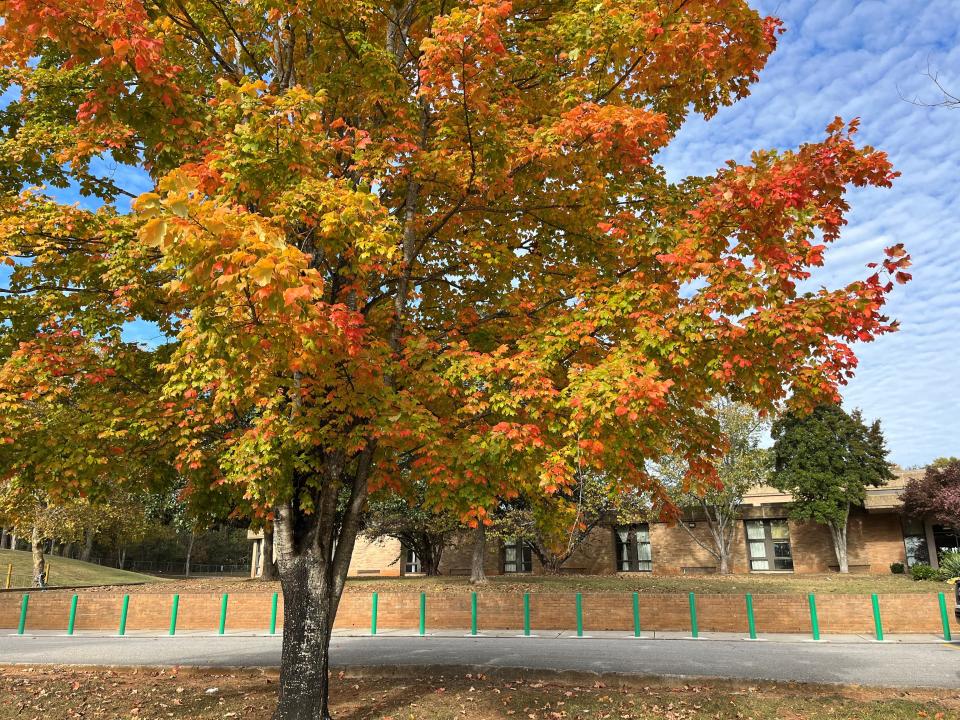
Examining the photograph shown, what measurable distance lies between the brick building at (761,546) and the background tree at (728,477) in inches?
55.6

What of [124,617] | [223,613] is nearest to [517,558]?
[223,613]

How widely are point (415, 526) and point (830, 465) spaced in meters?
18.8

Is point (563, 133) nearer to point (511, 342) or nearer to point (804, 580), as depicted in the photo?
point (511, 342)

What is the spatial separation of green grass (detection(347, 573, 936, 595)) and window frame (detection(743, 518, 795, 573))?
481 centimetres

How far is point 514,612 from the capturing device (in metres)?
17.8

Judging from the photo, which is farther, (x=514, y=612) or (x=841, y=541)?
(x=841, y=541)

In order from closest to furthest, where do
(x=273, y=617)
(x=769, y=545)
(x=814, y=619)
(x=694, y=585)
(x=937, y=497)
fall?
1. (x=814, y=619)
2. (x=273, y=617)
3. (x=694, y=585)
4. (x=937, y=497)
5. (x=769, y=545)

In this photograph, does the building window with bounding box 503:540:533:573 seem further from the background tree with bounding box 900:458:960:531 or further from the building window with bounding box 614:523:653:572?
the background tree with bounding box 900:458:960:531

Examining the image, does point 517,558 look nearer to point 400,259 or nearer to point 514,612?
point 514,612

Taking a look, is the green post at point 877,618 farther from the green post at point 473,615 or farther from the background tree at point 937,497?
the background tree at point 937,497

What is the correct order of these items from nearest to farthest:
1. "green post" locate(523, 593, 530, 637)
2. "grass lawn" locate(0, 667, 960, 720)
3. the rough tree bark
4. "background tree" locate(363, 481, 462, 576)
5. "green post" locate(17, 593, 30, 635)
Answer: "grass lawn" locate(0, 667, 960, 720), "green post" locate(523, 593, 530, 637), "green post" locate(17, 593, 30, 635), "background tree" locate(363, 481, 462, 576), the rough tree bark

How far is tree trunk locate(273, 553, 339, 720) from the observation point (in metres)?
7.40

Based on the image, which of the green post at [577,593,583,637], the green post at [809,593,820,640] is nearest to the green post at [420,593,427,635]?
the green post at [577,593,583,637]

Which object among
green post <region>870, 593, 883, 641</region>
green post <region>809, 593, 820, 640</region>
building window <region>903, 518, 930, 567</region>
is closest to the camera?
green post <region>870, 593, 883, 641</region>
